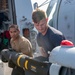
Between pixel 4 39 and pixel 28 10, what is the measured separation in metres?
2.85

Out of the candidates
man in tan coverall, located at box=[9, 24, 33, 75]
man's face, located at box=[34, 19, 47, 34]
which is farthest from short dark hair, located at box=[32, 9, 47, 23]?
man in tan coverall, located at box=[9, 24, 33, 75]

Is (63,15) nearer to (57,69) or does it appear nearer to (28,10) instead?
(28,10)

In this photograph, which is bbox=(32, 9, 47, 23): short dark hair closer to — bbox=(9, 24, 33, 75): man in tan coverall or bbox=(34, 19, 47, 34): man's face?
bbox=(34, 19, 47, 34): man's face

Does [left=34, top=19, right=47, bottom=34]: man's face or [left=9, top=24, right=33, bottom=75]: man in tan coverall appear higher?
[left=34, top=19, right=47, bottom=34]: man's face

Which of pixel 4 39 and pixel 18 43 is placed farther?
pixel 4 39

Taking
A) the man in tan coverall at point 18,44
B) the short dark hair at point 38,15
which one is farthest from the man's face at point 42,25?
the man in tan coverall at point 18,44

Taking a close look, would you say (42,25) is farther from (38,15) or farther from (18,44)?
(18,44)

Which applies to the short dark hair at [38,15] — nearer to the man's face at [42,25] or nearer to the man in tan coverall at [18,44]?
the man's face at [42,25]

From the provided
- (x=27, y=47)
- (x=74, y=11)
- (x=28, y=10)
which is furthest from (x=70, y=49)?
(x=28, y=10)

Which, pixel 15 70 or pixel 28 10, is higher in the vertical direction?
pixel 28 10

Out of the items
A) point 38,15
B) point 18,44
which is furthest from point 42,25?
point 18,44

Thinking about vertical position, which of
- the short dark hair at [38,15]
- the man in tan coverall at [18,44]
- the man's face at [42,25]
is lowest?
the man in tan coverall at [18,44]

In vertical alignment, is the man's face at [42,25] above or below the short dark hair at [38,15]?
below

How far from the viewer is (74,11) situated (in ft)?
17.9
